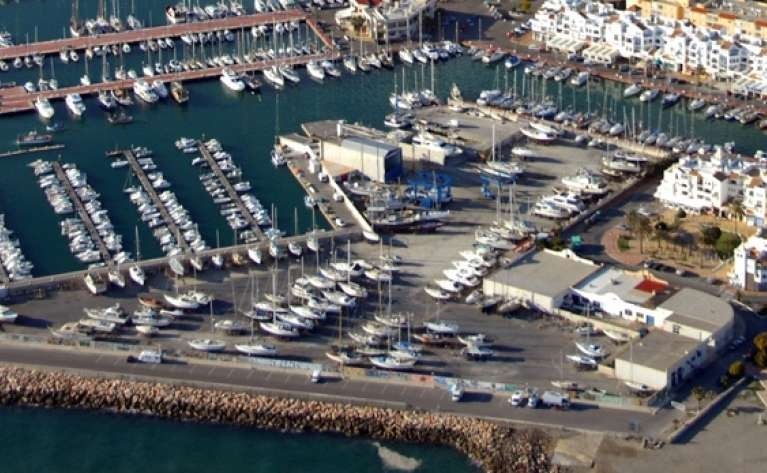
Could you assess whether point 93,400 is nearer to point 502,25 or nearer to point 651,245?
point 651,245

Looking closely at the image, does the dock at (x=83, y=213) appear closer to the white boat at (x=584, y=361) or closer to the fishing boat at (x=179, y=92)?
the fishing boat at (x=179, y=92)

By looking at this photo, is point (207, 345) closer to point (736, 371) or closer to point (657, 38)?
point (736, 371)

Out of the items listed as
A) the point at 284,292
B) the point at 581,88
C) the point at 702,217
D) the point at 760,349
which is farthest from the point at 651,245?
the point at 581,88

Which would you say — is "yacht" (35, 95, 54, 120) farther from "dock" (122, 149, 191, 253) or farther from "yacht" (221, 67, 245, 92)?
"yacht" (221, 67, 245, 92)

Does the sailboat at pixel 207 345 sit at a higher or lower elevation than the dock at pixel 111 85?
lower

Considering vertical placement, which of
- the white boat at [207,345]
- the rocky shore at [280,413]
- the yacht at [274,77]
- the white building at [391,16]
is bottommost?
the rocky shore at [280,413]

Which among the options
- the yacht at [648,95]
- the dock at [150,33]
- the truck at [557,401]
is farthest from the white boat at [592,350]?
the dock at [150,33]

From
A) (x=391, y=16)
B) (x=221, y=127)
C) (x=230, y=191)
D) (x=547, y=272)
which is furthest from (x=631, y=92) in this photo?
(x=547, y=272)
